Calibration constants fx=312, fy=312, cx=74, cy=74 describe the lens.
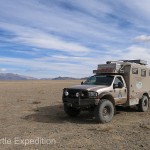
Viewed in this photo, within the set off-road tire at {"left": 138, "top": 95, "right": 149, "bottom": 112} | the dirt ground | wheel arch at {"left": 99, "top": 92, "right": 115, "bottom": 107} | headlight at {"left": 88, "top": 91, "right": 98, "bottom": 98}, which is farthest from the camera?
off-road tire at {"left": 138, "top": 95, "right": 149, "bottom": 112}

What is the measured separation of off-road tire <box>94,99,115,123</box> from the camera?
12.5 m

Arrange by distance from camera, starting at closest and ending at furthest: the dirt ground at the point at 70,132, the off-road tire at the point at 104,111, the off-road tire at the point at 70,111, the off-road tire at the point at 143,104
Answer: the dirt ground at the point at 70,132 → the off-road tire at the point at 104,111 → the off-road tire at the point at 70,111 → the off-road tire at the point at 143,104

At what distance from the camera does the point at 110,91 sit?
1342 centimetres

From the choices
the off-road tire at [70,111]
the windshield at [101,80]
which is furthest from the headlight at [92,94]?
the off-road tire at [70,111]

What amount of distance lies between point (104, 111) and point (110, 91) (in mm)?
991

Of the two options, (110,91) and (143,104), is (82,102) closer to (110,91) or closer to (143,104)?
(110,91)

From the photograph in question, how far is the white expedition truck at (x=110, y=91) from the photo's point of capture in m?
12.7

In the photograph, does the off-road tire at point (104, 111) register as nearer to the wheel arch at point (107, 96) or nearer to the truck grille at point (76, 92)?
the wheel arch at point (107, 96)

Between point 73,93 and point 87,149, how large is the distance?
486 centimetres

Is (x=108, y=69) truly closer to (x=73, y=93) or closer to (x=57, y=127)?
(x=73, y=93)

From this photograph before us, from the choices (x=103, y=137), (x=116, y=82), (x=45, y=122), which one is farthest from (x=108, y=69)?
(x=103, y=137)

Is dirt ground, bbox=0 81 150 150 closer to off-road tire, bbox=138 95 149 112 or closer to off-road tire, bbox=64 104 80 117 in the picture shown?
off-road tire, bbox=64 104 80 117

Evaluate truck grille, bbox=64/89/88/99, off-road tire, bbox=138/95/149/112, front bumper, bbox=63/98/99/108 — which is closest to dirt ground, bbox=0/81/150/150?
front bumper, bbox=63/98/99/108

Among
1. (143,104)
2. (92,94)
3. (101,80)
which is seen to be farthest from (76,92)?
(143,104)
